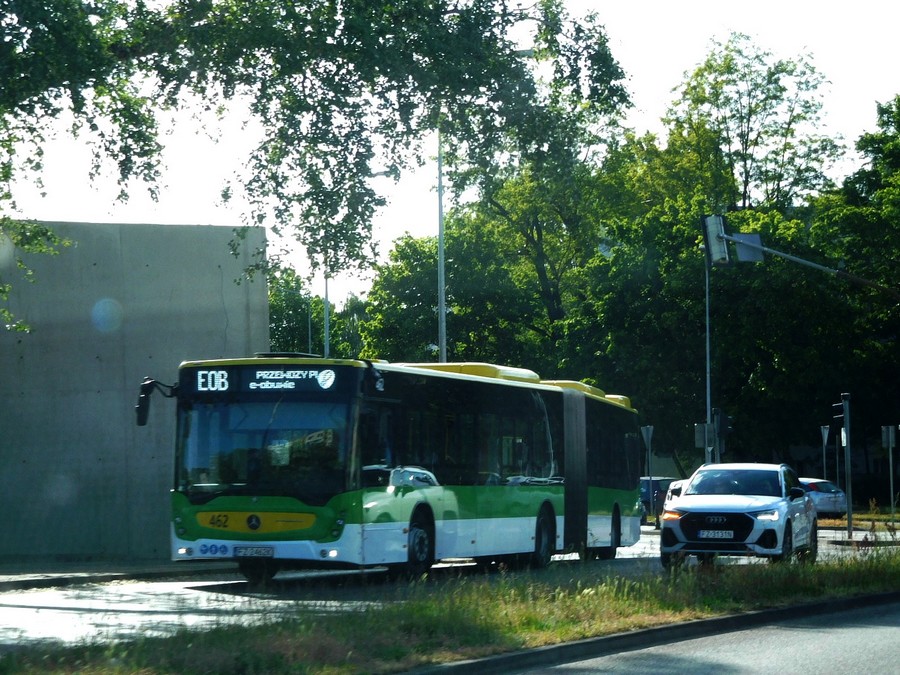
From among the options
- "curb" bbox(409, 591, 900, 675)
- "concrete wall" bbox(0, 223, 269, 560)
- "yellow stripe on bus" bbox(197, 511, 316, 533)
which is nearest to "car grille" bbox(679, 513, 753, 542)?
"curb" bbox(409, 591, 900, 675)

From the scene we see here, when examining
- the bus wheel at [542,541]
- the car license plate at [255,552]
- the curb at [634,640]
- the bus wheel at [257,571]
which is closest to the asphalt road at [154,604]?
the bus wheel at [257,571]

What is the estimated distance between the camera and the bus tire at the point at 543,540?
2326 centimetres

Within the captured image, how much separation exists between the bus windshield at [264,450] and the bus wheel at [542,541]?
6226mm

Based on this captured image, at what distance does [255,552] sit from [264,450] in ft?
4.10

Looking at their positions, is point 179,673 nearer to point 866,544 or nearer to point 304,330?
point 866,544

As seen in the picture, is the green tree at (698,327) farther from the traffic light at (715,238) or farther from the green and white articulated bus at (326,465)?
the green and white articulated bus at (326,465)

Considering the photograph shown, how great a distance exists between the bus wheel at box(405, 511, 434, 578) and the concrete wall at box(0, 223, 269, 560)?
22.3 feet

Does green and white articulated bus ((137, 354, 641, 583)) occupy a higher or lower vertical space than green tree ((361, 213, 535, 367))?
lower

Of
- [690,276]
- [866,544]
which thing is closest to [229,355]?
[866,544]

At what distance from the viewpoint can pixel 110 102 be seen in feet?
65.9

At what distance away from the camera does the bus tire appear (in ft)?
76.3

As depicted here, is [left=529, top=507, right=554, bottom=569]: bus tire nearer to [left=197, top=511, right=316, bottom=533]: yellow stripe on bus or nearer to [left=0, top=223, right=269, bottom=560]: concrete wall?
[left=0, top=223, right=269, bottom=560]: concrete wall

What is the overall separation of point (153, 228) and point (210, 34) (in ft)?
23.3

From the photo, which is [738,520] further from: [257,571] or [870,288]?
[870,288]
